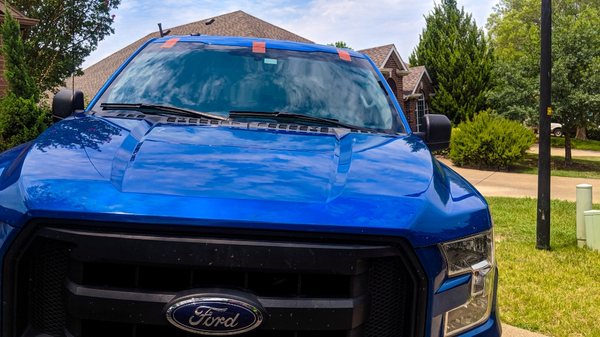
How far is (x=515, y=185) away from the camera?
17.2m

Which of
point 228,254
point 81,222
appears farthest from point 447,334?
point 81,222

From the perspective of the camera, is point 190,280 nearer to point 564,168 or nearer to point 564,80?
point 564,80

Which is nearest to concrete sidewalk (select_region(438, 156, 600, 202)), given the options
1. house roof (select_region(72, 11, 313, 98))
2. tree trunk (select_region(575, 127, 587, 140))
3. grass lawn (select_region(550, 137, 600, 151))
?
house roof (select_region(72, 11, 313, 98))

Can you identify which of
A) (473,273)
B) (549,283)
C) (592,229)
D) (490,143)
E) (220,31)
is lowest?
(549,283)

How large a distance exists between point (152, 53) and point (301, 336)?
8.32 ft

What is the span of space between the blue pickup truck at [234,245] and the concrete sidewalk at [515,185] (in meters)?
13.2

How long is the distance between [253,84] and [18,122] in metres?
10.2

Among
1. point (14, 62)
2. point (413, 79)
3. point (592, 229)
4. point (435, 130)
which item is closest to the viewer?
point (435, 130)

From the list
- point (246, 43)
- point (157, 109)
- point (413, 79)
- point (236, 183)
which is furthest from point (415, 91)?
point (236, 183)

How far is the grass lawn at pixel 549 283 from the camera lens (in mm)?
5020

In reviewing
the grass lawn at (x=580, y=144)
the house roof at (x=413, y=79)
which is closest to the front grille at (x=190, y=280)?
the house roof at (x=413, y=79)

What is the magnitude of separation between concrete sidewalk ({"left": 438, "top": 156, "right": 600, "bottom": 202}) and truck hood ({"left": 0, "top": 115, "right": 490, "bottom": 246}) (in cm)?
1306

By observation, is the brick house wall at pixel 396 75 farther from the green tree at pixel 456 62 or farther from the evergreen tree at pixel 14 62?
the evergreen tree at pixel 14 62

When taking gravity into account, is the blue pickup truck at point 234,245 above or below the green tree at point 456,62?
below
